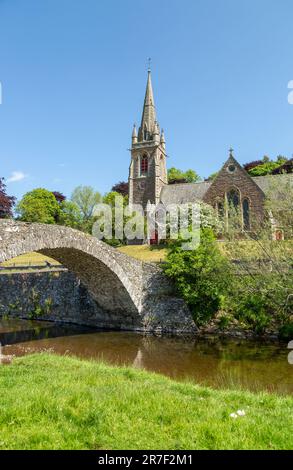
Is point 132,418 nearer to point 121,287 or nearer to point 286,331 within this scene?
point 286,331

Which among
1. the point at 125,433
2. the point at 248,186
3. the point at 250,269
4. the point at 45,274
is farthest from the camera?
the point at 248,186

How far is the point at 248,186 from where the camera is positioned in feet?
128

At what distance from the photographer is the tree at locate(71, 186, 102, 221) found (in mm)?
60625

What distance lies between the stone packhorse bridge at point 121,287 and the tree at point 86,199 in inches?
1666

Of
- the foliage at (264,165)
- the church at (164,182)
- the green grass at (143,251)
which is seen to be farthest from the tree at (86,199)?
the foliage at (264,165)

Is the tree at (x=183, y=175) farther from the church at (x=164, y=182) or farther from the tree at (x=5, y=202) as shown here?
the tree at (x=5, y=202)

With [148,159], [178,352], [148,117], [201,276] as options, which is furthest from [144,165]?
[178,352]

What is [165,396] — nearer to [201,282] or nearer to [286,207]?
[286,207]

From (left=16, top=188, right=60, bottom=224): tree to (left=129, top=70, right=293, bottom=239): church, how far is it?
1624 centimetres

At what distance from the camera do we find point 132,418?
469 cm

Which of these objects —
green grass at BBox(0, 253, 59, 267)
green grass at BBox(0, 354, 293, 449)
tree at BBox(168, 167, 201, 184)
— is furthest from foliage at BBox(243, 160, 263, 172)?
green grass at BBox(0, 354, 293, 449)

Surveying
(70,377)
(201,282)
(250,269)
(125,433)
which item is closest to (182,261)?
(201,282)

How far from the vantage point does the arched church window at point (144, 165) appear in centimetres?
4975
